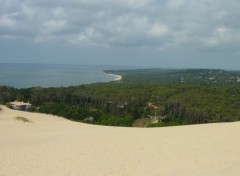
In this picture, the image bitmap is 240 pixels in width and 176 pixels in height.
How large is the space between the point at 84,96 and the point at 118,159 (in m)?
60.5

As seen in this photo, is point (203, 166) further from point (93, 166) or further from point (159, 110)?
point (159, 110)

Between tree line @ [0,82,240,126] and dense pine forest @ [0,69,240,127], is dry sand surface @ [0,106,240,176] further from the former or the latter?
tree line @ [0,82,240,126]

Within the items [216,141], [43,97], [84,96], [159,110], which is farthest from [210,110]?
[216,141]

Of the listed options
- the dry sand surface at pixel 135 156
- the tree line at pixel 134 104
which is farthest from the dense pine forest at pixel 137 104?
the dry sand surface at pixel 135 156

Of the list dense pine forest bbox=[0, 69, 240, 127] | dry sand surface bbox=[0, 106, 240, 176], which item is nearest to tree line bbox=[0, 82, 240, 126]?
dense pine forest bbox=[0, 69, 240, 127]

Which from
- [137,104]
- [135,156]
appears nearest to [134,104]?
[137,104]

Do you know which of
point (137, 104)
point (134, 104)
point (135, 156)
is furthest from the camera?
point (137, 104)

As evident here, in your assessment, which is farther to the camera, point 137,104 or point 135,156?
point 137,104

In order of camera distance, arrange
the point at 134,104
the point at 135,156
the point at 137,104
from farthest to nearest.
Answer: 1. the point at 137,104
2. the point at 134,104
3. the point at 135,156

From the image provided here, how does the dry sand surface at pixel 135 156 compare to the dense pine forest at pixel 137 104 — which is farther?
the dense pine forest at pixel 137 104

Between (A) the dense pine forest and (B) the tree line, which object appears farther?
(B) the tree line

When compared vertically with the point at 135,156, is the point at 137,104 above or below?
below

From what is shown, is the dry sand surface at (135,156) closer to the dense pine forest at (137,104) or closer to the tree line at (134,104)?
the dense pine forest at (137,104)

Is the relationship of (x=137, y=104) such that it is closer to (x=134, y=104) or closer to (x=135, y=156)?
(x=134, y=104)
